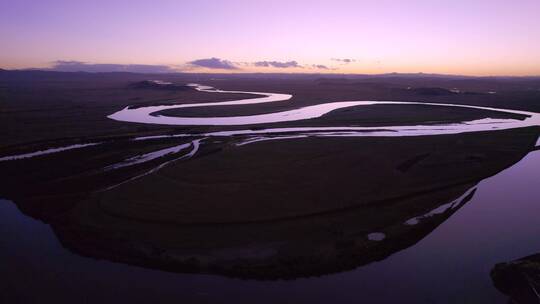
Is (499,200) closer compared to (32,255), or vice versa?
(32,255)

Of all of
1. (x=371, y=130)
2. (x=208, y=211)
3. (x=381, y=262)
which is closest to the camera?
(x=381, y=262)

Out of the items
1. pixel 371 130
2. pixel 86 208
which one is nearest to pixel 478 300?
pixel 86 208

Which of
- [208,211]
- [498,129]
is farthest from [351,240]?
[498,129]

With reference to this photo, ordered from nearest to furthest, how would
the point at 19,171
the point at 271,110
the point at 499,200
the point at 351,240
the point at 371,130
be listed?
the point at 351,240 < the point at 499,200 < the point at 19,171 < the point at 371,130 < the point at 271,110

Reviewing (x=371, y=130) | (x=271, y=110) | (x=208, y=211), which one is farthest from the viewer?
(x=271, y=110)

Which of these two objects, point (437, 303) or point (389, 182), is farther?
point (389, 182)

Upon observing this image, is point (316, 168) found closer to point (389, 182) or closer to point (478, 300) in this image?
point (389, 182)

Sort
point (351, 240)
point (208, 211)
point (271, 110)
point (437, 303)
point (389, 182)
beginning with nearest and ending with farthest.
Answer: point (437, 303), point (351, 240), point (208, 211), point (389, 182), point (271, 110)

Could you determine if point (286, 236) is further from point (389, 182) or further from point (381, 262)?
point (389, 182)
